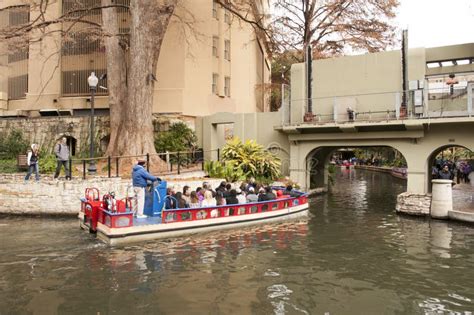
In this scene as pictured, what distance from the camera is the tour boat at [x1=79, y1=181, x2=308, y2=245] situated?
11766mm

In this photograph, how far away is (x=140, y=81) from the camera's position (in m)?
20.3

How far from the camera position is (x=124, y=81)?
74.3 feet

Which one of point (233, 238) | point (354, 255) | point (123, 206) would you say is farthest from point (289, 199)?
point (123, 206)

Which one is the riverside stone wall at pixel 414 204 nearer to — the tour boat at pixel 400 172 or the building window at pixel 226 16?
the building window at pixel 226 16

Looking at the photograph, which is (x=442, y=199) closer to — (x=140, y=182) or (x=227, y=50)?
(x=140, y=182)

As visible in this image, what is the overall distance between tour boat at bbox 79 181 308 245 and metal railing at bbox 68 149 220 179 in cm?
376

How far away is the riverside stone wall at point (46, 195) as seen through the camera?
16453 millimetres

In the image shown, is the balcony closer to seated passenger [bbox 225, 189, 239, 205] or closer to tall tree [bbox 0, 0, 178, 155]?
tall tree [bbox 0, 0, 178, 155]

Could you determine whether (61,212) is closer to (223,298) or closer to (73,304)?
(73,304)

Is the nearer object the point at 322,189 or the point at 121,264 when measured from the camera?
the point at 121,264

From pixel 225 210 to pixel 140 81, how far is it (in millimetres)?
9267

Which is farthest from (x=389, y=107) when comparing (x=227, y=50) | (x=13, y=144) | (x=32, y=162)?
(x=13, y=144)

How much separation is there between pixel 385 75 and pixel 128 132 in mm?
12633

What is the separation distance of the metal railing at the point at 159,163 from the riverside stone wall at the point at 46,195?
0.52m
